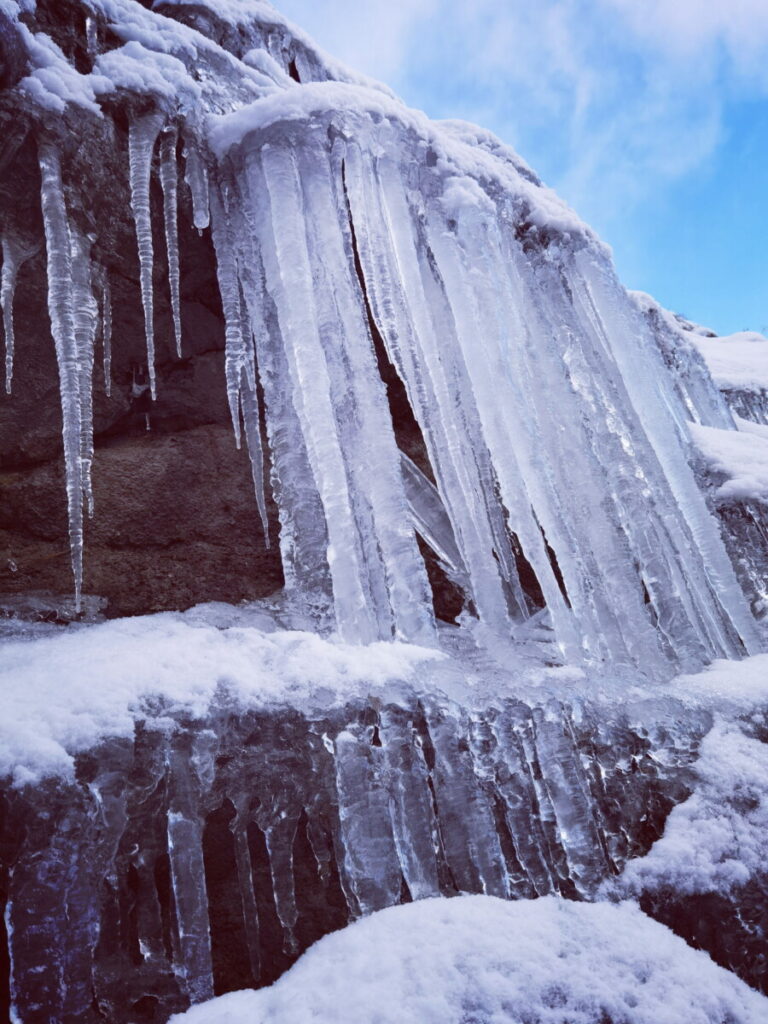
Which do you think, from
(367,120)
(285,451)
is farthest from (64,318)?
(367,120)

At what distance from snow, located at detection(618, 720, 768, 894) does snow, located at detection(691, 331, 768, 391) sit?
5160 mm

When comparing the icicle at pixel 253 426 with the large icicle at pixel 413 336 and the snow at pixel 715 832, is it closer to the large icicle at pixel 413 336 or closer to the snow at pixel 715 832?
the large icicle at pixel 413 336

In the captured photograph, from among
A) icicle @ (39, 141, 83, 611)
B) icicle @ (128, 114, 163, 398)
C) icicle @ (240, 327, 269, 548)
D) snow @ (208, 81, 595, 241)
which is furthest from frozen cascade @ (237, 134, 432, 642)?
icicle @ (39, 141, 83, 611)

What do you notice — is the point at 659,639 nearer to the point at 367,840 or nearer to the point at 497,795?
the point at 497,795

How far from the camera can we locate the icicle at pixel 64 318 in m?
2.04

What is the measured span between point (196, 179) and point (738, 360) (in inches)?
254

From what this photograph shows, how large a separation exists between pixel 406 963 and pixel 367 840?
0.30 meters

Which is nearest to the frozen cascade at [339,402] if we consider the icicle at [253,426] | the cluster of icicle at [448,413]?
the cluster of icicle at [448,413]

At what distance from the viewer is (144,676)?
154cm

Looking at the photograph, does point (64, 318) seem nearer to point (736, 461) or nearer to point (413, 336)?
point (413, 336)

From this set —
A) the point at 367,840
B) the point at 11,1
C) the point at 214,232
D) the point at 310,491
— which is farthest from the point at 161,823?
the point at 11,1

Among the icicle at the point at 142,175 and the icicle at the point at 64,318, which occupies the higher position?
the icicle at the point at 142,175

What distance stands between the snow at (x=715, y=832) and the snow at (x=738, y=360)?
5160 mm

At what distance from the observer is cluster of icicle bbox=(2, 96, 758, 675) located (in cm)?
220
